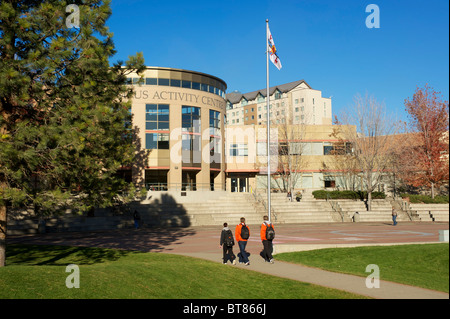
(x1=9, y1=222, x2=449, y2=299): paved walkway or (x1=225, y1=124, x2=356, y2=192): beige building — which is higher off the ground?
(x1=225, y1=124, x2=356, y2=192): beige building

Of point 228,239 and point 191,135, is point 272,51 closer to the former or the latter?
point 228,239

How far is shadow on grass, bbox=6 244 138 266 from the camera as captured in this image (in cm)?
1606

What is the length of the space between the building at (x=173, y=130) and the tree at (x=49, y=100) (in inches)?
1159

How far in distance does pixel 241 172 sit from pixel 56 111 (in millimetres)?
41485

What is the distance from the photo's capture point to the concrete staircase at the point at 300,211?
1457 inches

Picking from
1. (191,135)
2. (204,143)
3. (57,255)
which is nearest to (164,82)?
(191,135)

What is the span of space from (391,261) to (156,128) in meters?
33.7

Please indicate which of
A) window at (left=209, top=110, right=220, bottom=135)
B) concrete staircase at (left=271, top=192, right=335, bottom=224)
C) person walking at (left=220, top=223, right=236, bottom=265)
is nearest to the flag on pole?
person walking at (left=220, top=223, right=236, bottom=265)

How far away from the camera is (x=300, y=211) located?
38812 millimetres

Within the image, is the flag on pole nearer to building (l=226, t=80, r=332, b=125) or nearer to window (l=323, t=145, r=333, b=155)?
window (l=323, t=145, r=333, b=155)

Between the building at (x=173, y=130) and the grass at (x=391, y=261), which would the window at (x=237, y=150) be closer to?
the building at (x=173, y=130)

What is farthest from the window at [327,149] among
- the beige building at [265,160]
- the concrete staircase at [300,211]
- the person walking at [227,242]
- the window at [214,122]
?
the person walking at [227,242]
